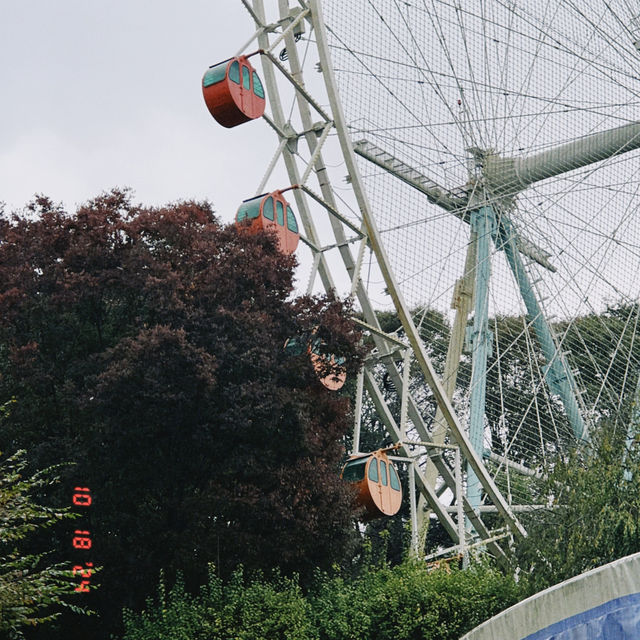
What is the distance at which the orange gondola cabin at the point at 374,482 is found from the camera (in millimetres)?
15828

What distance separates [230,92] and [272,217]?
199cm

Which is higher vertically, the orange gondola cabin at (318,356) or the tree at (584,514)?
the orange gondola cabin at (318,356)

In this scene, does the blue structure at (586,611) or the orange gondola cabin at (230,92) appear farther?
the orange gondola cabin at (230,92)

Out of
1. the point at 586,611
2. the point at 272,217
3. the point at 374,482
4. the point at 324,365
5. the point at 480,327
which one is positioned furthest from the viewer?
the point at 480,327

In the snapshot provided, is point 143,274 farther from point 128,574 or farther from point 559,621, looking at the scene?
point 559,621

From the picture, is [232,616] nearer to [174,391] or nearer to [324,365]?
[174,391]

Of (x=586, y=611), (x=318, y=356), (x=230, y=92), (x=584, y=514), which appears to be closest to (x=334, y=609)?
(x=584, y=514)

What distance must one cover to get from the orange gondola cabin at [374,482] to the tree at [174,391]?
58cm

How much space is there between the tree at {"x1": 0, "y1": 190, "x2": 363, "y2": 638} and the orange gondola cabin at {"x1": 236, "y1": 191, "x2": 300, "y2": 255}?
32cm

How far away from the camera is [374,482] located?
1605cm

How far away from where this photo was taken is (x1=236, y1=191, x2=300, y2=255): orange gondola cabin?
1638 cm

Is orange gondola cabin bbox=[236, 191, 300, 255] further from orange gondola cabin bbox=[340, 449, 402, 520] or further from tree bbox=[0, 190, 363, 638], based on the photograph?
orange gondola cabin bbox=[340, 449, 402, 520]

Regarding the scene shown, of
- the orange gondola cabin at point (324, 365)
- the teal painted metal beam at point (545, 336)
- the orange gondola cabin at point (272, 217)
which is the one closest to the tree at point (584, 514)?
the orange gondola cabin at point (324, 365)

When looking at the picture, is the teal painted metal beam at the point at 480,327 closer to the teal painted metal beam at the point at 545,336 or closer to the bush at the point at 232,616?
the teal painted metal beam at the point at 545,336
